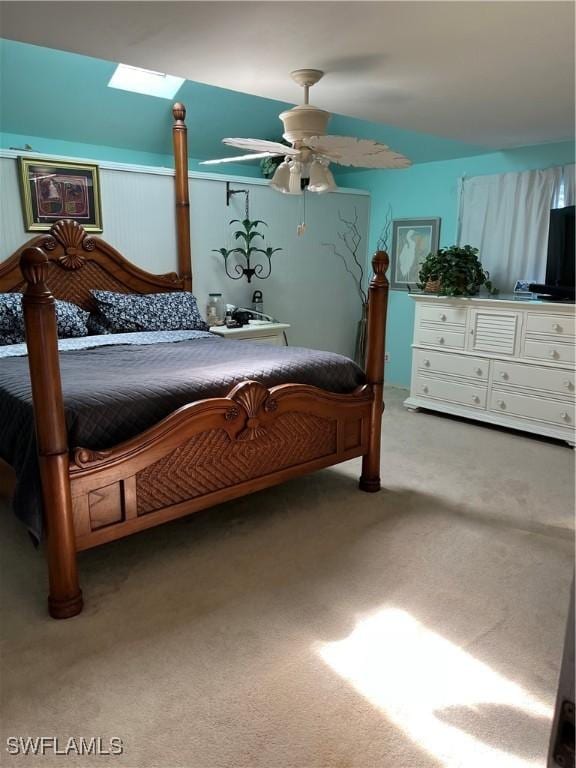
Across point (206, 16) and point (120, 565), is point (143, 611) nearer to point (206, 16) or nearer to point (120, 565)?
point (120, 565)

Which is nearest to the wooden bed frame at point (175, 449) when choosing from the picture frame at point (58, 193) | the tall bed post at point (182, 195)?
the picture frame at point (58, 193)

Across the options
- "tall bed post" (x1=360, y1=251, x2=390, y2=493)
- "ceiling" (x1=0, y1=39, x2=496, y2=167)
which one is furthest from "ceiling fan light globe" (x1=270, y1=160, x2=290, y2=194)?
"ceiling" (x1=0, y1=39, x2=496, y2=167)

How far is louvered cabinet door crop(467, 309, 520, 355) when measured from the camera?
418 cm

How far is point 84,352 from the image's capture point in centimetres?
324

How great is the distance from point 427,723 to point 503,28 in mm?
2375

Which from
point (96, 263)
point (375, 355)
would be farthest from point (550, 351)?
point (96, 263)

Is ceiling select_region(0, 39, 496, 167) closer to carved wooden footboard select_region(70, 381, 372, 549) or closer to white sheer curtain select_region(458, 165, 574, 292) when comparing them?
white sheer curtain select_region(458, 165, 574, 292)

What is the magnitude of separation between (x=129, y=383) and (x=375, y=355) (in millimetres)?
1340

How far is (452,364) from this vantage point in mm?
4590

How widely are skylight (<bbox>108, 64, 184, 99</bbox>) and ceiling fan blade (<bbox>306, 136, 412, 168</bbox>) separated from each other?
2128mm

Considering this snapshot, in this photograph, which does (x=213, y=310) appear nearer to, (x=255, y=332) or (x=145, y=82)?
(x=255, y=332)

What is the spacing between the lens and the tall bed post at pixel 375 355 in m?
2.93

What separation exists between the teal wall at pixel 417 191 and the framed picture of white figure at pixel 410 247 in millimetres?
66

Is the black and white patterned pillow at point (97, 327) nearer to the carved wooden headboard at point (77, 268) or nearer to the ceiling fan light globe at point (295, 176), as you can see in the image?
the carved wooden headboard at point (77, 268)
